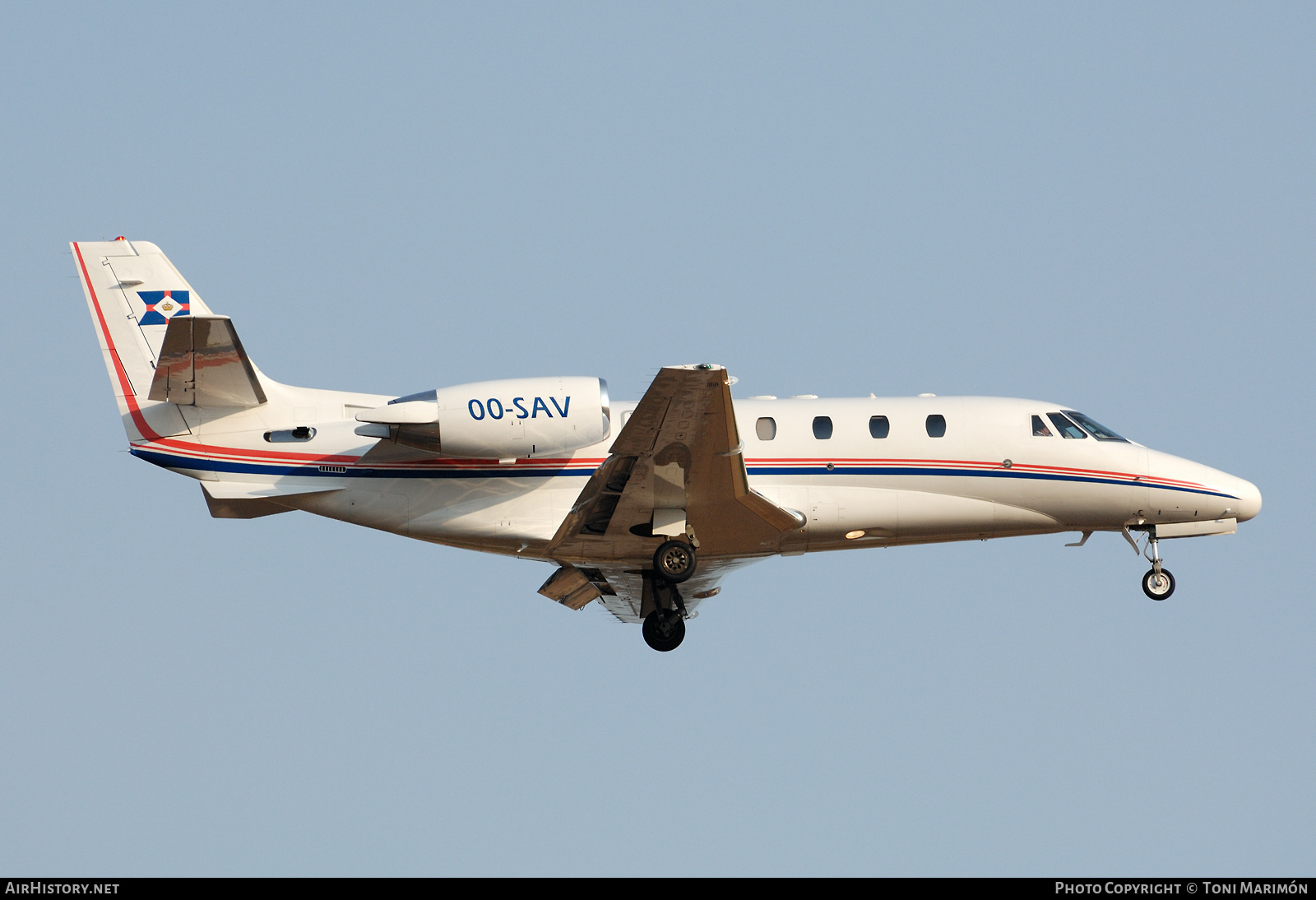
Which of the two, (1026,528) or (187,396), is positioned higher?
(187,396)

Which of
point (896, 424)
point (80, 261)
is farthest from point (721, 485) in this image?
point (80, 261)

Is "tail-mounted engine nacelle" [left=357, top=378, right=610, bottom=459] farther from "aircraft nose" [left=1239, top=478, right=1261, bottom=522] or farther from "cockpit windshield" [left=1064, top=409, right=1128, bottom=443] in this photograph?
"aircraft nose" [left=1239, top=478, right=1261, bottom=522]

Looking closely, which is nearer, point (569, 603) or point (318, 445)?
point (318, 445)

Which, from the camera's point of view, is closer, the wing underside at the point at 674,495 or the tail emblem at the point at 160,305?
the wing underside at the point at 674,495

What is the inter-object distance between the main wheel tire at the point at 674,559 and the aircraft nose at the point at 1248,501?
27.6 ft

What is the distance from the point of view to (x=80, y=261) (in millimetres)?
19516

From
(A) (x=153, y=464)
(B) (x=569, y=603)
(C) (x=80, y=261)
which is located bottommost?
(B) (x=569, y=603)

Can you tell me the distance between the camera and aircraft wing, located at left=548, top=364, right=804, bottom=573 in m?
16.5

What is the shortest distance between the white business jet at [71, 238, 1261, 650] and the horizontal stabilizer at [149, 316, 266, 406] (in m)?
0.02

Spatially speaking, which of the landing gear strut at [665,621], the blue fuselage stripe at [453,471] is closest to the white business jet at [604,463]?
the blue fuselage stripe at [453,471]

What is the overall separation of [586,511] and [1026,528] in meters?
6.59

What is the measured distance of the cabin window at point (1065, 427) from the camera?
20688mm

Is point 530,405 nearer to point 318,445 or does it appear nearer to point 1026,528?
point 318,445

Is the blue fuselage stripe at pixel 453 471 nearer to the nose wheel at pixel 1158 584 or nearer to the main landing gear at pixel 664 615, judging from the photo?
the main landing gear at pixel 664 615
